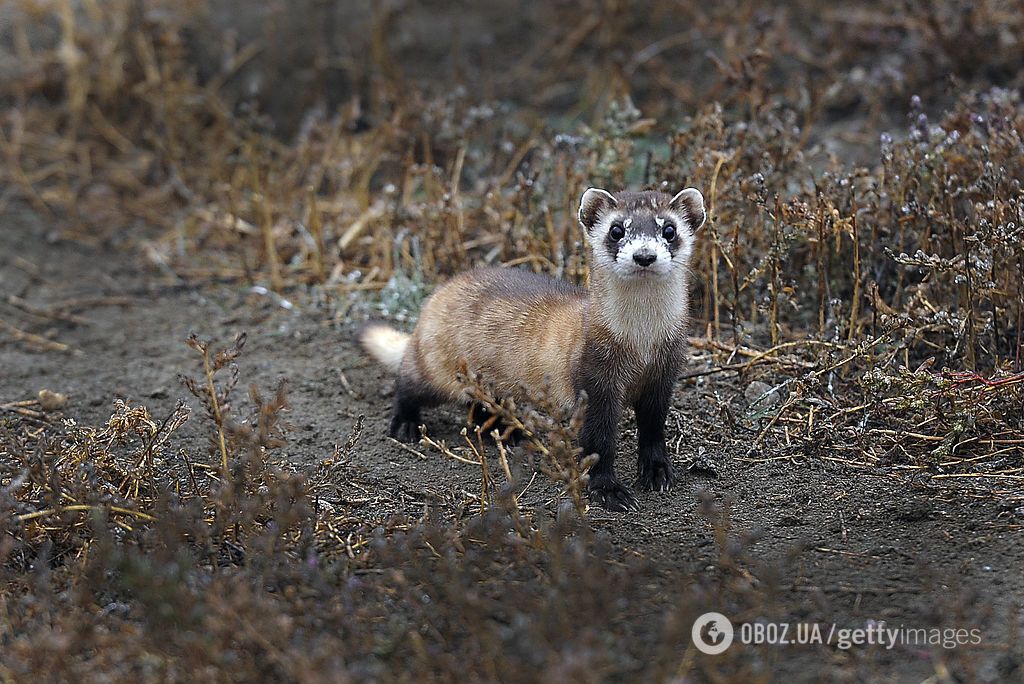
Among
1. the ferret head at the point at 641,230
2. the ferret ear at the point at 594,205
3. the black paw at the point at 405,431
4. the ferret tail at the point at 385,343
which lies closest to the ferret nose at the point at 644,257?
the ferret head at the point at 641,230

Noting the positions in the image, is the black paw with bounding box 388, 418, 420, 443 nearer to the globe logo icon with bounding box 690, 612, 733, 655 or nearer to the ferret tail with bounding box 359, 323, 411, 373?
the ferret tail with bounding box 359, 323, 411, 373

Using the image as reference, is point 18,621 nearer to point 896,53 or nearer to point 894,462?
point 894,462

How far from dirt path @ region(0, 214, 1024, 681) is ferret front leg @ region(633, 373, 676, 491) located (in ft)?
0.25

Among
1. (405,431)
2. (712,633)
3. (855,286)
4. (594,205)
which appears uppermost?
(594,205)

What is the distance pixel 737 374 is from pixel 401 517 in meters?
1.63

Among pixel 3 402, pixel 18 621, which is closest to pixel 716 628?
pixel 18 621

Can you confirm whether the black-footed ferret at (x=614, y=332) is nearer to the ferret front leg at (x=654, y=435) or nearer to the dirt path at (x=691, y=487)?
the ferret front leg at (x=654, y=435)

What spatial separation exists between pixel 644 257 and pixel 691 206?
404mm

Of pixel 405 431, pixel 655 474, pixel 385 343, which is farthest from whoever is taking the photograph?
pixel 385 343

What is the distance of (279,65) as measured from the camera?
790 centimetres

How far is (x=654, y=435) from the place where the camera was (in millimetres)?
4055

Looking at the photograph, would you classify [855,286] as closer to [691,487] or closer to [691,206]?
[691,206]

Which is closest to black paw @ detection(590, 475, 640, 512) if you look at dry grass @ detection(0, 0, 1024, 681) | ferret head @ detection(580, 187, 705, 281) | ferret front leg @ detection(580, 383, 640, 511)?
ferret front leg @ detection(580, 383, 640, 511)

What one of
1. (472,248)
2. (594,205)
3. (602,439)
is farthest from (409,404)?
(472,248)
